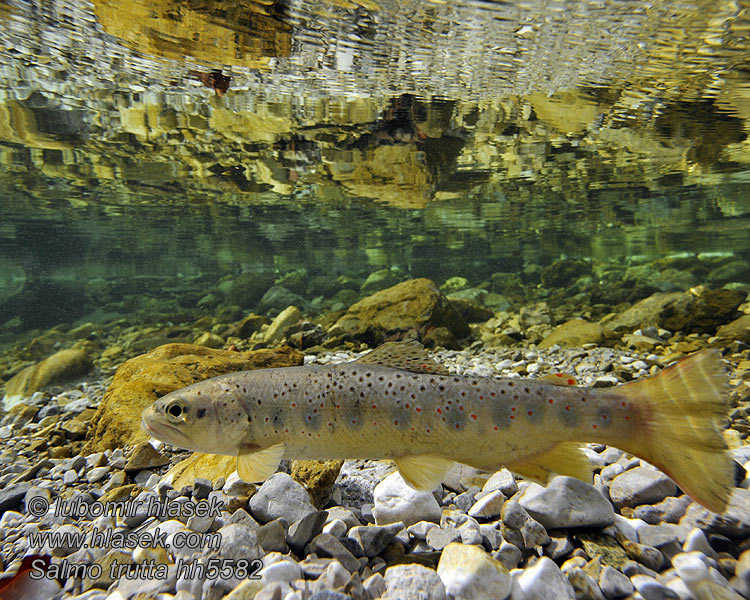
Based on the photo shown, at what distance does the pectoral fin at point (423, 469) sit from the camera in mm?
2686

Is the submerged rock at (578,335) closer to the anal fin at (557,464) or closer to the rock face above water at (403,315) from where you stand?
the rock face above water at (403,315)

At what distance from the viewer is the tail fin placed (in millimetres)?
2225

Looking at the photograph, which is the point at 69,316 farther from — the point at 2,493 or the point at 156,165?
the point at 2,493

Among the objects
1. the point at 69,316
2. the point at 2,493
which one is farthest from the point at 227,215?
the point at 69,316

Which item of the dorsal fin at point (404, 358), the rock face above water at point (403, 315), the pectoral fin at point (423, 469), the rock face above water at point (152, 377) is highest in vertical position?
the dorsal fin at point (404, 358)

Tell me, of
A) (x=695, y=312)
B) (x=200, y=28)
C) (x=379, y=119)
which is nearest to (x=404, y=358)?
(x=200, y=28)

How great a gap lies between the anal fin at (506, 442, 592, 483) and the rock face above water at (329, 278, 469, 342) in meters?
7.67

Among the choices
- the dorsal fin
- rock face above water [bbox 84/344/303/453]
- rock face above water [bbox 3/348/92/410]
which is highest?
the dorsal fin

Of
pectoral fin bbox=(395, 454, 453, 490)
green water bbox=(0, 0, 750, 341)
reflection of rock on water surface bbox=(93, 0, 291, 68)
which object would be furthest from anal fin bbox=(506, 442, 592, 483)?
reflection of rock on water surface bbox=(93, 0, 291, 68)

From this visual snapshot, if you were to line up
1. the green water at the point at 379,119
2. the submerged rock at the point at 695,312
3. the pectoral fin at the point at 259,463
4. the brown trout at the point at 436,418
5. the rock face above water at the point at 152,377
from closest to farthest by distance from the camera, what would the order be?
1. the brown trout at the point at 436,418
2. the pectoral fin at the point at 259,463
3. the rock face above water at the point at 152,377
4. the green water at the point at 379,119
5. the submerged rock at the point at 695,312

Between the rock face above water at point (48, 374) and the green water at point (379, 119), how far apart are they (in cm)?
662

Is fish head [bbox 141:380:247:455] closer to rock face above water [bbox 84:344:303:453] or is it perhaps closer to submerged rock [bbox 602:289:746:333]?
rock face above water [bbox 84:344:303:453]

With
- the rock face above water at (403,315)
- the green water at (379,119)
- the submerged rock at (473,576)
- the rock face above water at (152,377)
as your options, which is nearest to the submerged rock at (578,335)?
the rock face above water at (403,315)

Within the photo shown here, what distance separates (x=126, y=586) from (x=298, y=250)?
38828mm
